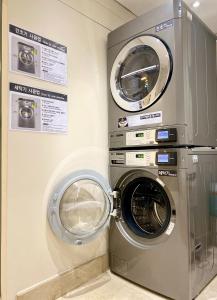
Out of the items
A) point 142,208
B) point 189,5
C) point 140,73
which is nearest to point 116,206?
point 142,208

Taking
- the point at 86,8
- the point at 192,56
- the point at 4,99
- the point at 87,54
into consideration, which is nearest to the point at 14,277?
the point at 4,99

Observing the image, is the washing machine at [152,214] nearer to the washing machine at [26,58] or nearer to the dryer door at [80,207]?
the dryer door at [80,207]

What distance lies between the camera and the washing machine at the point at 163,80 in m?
1.42

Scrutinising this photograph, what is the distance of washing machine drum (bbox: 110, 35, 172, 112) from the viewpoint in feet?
4.87

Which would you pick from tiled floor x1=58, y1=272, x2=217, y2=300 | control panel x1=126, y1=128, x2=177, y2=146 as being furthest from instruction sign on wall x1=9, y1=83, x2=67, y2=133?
tiled floor x1=58, y1=272, x2=217, y2=300

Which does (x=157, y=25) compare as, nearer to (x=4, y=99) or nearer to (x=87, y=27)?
(x=87, y=27)

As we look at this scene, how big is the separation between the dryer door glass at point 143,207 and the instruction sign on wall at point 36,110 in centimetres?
68

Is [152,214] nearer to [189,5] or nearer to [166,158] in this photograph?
[166,158]

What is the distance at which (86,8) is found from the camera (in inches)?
68.7

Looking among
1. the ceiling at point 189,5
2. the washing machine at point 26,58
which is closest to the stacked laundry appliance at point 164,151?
the ceiling at point 189,5

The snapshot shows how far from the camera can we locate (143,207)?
183 centimetres

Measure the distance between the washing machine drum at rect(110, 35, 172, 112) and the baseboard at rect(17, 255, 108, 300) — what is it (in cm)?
115

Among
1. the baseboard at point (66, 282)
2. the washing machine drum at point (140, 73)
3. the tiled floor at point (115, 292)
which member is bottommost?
the tiled floor at point (115, 292)

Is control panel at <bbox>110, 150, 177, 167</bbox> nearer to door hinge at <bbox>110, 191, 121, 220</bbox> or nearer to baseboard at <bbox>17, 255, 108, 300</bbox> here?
door hinge at <bbox>110, 191, 121, 220</bbox>
